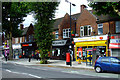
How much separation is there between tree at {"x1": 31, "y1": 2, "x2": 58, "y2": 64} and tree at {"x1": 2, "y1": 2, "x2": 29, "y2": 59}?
753 centimetres

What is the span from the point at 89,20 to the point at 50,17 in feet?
22.9

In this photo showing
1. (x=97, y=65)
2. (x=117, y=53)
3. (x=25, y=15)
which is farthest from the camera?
(x=25, y=15)

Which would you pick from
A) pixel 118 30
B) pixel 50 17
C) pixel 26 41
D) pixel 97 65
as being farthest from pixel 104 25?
pixel 26 41

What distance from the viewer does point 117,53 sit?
26.8 meters

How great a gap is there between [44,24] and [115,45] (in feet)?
36.6

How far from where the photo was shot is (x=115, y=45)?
1045 inches

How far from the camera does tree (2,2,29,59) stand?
1379 inches

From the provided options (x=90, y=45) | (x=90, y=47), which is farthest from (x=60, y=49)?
(x=90, y=45)

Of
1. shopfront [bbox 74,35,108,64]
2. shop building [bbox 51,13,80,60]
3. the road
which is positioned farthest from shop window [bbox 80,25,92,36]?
the road

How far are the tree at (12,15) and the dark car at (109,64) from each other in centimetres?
2167

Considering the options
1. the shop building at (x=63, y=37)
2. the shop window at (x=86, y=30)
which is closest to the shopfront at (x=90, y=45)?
the shop window at (x=86, y=30)

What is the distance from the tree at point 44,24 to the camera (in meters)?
27.5

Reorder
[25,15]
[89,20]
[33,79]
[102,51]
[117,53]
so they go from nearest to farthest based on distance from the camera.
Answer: [33,79] < [117,53] < [102,51] < [89,20] < [25,15]

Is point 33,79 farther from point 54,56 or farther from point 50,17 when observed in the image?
point 54,56
